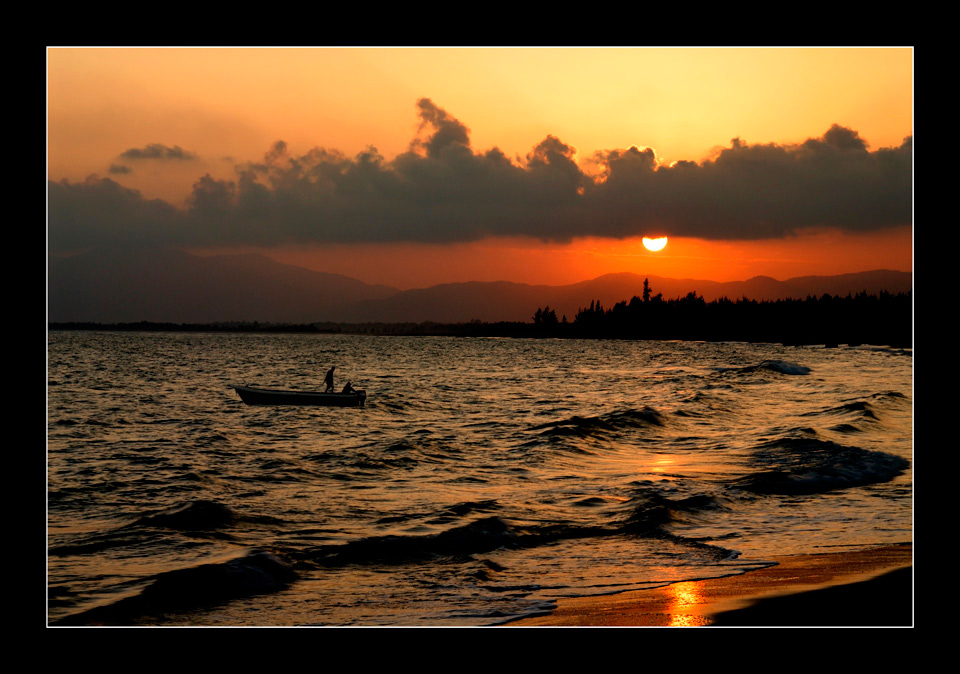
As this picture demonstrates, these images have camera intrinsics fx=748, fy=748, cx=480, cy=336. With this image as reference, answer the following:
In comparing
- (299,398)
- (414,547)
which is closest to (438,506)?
(414,547)

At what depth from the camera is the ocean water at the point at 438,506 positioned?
10.8 m

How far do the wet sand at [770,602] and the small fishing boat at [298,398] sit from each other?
32.4m

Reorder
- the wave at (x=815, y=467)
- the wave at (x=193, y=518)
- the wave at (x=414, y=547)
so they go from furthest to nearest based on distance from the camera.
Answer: the wave at (x=815, y=467)
the wave at (x=193, y=518)
the wave at (x=414, y=547)

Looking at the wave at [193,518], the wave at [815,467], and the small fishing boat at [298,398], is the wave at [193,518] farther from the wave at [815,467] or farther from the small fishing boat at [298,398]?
the small fishing boat at [298,398]

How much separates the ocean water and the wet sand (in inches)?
22.8

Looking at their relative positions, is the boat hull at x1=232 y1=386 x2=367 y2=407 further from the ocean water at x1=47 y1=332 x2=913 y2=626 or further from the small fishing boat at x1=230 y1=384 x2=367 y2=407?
the ocean water at x1=47 y1=332 x2=913 y2=626

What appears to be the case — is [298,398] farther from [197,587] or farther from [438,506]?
[197,587]

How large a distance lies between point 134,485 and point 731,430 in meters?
22.9

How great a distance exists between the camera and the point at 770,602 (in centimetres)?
922

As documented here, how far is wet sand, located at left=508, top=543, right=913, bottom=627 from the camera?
8703mm

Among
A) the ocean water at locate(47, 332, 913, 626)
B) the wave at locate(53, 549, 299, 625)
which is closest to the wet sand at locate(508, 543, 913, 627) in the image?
the ocean water at locate(47, 332, 913, 626)

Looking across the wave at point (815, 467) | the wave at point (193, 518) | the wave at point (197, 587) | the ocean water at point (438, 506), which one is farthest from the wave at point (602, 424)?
the wave at point (197, 587)
